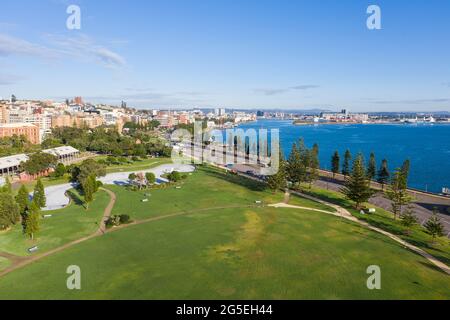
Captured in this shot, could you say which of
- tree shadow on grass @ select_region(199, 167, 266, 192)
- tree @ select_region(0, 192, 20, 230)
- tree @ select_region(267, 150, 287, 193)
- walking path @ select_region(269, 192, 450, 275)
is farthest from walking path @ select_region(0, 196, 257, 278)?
tree shadow on grass @ select_region(199, 167, 266, 192)

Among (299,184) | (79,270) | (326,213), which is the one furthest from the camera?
(299,184)

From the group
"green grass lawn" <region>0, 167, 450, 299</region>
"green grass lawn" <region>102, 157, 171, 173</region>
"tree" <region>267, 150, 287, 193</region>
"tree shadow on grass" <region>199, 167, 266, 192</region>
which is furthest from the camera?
"green grass lawn" <region>102, 157, 171, 173</region>

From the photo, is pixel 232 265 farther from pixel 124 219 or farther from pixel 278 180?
pixel 278 180

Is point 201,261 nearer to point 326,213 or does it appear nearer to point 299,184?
point 326,213

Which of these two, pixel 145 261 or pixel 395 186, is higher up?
pixel 395 186

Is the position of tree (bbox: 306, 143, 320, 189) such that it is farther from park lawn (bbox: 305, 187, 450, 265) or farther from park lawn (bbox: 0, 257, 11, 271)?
park lawn (bbox: 0, 257, 11, 271)
